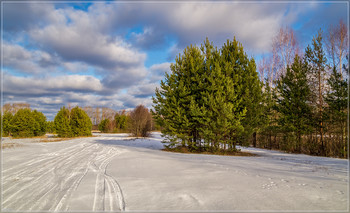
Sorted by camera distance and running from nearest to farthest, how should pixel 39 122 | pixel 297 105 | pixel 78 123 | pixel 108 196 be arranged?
pixel 108 196 → pixel 297 105 → pixel 78 123 → pixel 39 122

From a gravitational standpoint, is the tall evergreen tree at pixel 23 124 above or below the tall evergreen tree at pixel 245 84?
→ below

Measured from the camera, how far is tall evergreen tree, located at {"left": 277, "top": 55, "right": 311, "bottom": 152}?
13664 mm

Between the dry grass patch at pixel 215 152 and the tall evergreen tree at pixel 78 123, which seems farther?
the tall evergreen tree at pixel 78 123

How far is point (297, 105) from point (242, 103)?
5.20 meters

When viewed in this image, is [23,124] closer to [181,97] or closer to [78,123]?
[78,123]

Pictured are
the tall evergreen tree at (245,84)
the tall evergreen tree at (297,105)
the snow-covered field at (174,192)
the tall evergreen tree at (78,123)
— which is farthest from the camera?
the tall evergreen tree at (78,123)

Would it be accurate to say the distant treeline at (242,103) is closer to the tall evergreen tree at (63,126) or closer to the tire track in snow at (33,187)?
the tire track in snow at (33,187)

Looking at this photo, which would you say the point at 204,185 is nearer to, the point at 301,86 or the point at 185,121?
the point at 185,121

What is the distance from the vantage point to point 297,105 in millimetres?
14164

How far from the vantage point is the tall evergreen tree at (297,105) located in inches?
538

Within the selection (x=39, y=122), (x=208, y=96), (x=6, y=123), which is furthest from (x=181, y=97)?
(x=6, y=123)

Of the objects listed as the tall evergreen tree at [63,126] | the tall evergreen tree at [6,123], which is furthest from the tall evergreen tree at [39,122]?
the tall evergreen tree at [6,123]

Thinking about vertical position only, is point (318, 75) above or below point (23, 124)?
above

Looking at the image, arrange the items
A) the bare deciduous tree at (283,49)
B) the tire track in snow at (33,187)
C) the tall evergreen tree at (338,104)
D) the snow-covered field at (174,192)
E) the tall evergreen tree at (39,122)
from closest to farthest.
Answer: the snow-covered field at (174,192) < the tire track in snow at (33,187) < the tall evergreen tree at (338,104) < the bare deciduous tree at (283,49) < the tall evergreen tree at (39,122)
